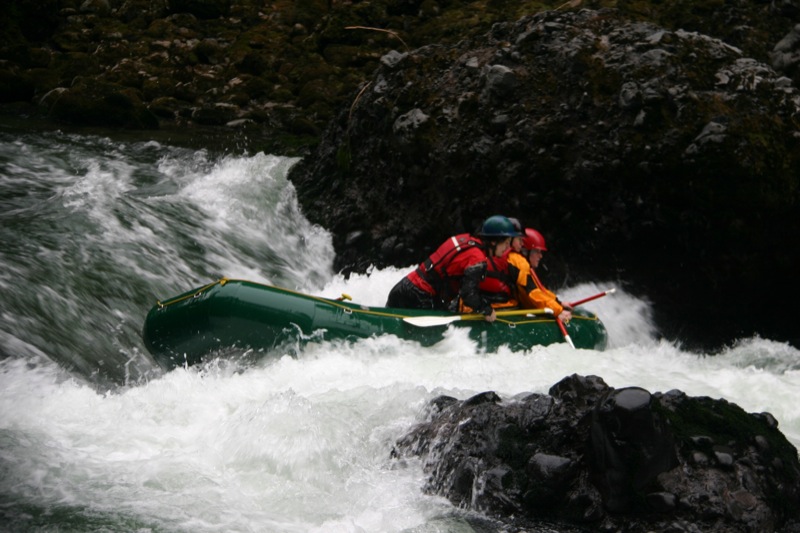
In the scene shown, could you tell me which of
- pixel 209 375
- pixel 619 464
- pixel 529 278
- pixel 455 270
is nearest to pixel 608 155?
pixel 529 278

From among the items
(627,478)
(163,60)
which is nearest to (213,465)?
(627,478)

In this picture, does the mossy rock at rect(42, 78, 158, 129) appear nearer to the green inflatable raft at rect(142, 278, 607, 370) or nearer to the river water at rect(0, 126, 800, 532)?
the river water at rect(0, 126, 800, 532)

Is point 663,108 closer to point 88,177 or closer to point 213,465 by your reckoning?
point 213,465

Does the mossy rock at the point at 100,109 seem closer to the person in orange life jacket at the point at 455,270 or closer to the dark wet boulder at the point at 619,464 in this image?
the person in orange life jacket at the point at 455,270

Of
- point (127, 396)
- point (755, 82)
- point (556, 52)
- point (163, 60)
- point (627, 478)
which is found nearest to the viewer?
point (627, 478)

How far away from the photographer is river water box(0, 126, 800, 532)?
4.23 m

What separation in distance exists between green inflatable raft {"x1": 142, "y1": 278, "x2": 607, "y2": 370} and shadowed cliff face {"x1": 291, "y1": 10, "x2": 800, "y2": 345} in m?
2.10

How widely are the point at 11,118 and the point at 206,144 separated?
305 cm

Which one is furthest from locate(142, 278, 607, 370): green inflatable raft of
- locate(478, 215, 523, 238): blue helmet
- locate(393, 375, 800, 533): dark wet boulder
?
locate(393, 375, 800, 533): dark wet boulder

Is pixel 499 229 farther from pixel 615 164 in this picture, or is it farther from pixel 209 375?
pixel 209 375

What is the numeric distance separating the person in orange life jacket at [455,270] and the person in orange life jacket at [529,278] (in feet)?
0.51

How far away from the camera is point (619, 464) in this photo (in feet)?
13.3

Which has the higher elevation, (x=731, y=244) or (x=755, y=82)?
(x=755, y=82)

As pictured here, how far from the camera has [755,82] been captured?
8.14m
